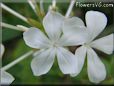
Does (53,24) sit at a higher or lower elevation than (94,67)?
higher

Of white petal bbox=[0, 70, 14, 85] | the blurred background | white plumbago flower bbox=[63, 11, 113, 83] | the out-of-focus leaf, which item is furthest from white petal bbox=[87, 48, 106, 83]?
the out-of-focus leaf

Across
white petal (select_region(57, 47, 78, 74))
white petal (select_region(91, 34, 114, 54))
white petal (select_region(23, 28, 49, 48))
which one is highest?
white petal (select_region(23, 28, 49, 48))

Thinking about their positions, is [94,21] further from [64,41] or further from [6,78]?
[6,78]

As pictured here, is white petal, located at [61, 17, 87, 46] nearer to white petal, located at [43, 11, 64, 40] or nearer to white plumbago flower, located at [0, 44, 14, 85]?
white petal, located at [43, 11, 64, 40]

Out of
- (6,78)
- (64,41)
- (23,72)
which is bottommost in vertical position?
(23,72)

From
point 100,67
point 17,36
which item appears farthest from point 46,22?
point 17,36

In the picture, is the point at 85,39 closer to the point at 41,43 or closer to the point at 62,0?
the point at 41,43

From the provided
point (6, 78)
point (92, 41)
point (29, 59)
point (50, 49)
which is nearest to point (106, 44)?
point (92, 41)
